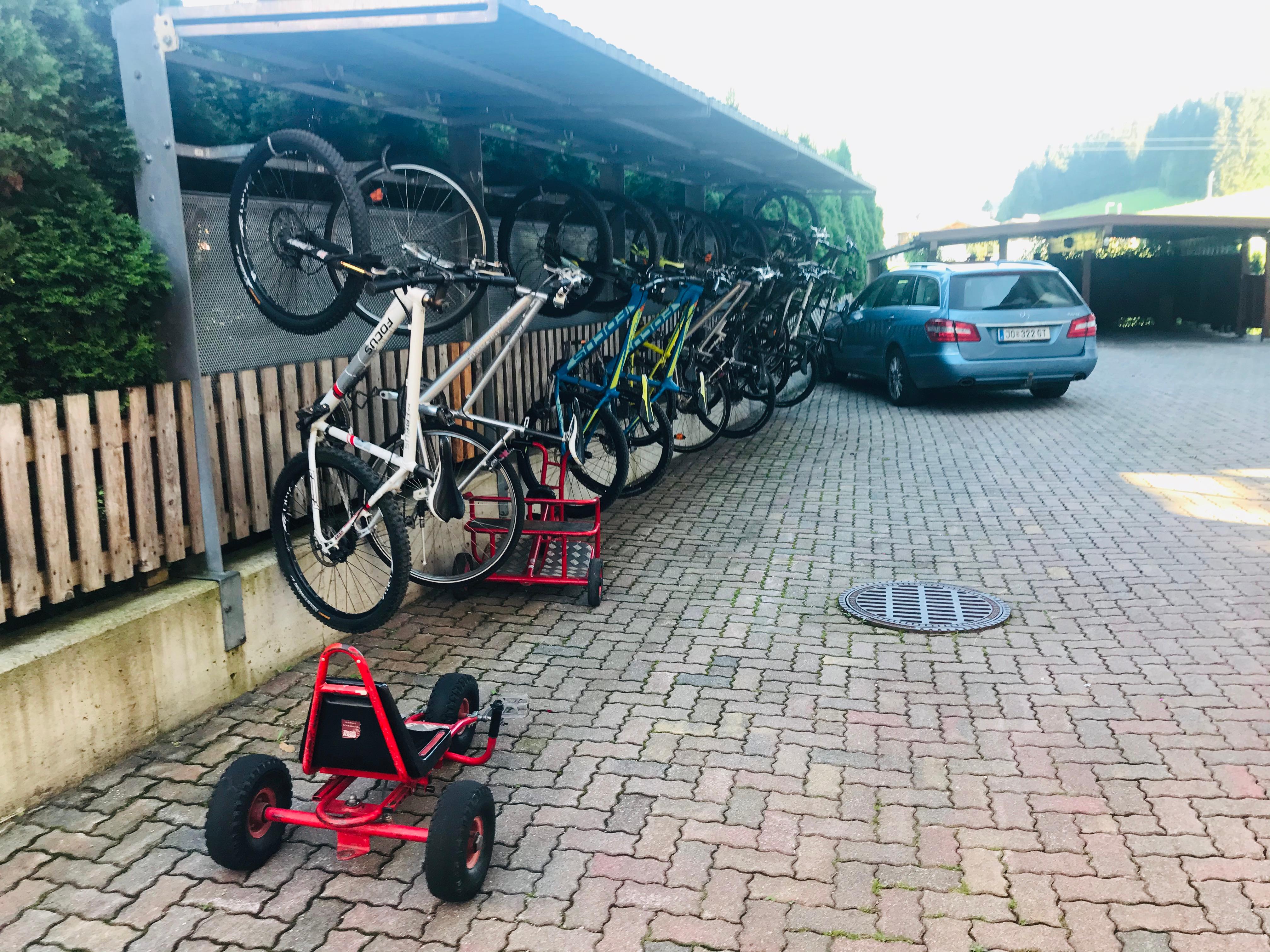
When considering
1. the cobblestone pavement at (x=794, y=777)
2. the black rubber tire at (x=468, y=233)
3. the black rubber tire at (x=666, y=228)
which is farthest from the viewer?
the black rubber tire at (x=666, y=228)

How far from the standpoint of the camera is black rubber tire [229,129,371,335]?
4457mm

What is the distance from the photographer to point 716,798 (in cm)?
363

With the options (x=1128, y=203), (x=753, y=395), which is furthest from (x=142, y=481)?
(x=1128, y=203)

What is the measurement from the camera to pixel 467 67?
5293 mm

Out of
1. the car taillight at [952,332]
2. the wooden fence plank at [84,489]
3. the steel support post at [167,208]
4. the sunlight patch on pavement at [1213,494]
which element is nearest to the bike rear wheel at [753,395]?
the car taillight at [952,332]

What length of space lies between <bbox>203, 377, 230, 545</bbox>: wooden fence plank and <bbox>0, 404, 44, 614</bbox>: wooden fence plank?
886 millimetres

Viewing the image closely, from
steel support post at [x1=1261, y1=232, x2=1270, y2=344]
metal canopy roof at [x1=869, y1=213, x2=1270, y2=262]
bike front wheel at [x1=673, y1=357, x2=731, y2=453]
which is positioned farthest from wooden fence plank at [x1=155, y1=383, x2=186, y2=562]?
steel support post at [x1=1261, y1=232, x2=1270, y2=344]

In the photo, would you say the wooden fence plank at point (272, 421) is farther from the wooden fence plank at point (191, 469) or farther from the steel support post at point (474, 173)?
the steel support post at point (474, 173)

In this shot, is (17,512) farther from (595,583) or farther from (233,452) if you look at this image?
(595,583)

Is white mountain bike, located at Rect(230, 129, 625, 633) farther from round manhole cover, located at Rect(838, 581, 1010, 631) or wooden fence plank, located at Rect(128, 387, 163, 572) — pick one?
round manhole cover, located at Rect(838, 581, 1010, 631)

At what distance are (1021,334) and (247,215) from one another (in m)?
9.42

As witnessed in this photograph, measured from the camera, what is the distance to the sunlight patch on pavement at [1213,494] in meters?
7.25

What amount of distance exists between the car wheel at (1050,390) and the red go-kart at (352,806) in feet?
36.1

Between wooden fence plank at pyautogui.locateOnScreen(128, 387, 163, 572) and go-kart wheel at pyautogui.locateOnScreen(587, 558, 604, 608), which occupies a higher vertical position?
wooden fence plank at pyautogui.locateOnScreen(128, 387, 163, 572)
